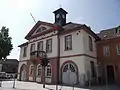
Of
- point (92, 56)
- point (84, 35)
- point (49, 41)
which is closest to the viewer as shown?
point (84, 35)

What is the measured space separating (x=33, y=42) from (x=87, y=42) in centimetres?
1162

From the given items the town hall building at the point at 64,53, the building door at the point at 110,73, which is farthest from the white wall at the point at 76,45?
the building door at the point at 110,73

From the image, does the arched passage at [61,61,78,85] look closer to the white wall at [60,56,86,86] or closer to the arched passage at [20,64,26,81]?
the white wall at [60,56,86,86]

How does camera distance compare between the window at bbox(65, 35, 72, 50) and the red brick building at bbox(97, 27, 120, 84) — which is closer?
the red brick building at bbox(97, 27, 120, 84)

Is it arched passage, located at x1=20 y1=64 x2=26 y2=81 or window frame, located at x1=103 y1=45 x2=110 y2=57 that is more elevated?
window frame, located at x1=103 y1=45 x2=110 y2=57

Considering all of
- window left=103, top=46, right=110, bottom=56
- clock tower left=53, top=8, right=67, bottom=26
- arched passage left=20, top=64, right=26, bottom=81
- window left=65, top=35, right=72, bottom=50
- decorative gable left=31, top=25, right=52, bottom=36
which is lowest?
arched passage left=20, top=64, right=26, bottom=81

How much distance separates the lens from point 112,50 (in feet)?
71.6

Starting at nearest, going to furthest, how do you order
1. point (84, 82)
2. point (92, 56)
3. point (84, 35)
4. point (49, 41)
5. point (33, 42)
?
point (84, 82)
point (84, 35)
point (92, 56)
point (49, 41)
point (33, 42)

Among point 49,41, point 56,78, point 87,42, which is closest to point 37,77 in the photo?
point 56,78

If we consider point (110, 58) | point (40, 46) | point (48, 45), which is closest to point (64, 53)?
point (48, 45)

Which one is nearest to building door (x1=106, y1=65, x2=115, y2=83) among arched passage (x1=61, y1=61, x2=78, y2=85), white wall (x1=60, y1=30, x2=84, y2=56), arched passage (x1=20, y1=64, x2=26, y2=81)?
arched passage (x1=61, y1=61, x2=78, y2=85)

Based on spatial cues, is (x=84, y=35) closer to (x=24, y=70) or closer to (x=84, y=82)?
(x=84, y=82)

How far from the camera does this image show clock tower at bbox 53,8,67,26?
89.8 ft

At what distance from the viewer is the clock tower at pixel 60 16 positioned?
27.4 meters
